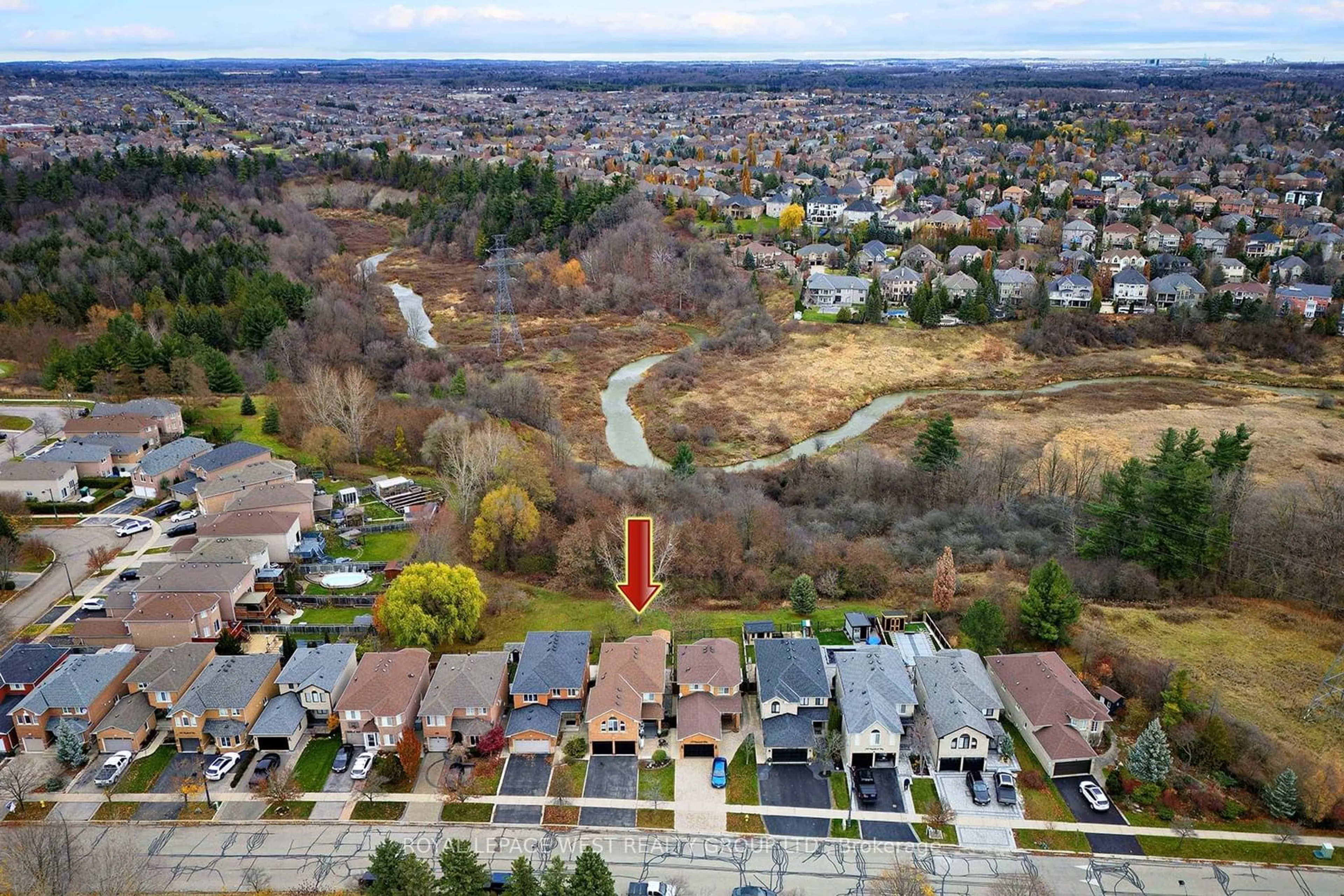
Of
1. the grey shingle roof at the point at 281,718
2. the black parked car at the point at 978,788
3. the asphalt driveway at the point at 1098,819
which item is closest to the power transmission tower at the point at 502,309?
the grey shingle roof at the point at 281,718

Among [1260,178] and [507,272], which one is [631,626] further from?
[1260,178]

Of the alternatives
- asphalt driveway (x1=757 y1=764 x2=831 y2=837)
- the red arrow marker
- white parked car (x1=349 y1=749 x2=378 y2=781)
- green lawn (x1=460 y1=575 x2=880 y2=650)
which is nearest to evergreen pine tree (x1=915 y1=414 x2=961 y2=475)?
green lawn (x1=460 y1=575 x2=880 y2=650)

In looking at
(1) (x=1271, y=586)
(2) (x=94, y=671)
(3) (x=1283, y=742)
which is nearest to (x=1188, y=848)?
(3) (x=1283, y=742)

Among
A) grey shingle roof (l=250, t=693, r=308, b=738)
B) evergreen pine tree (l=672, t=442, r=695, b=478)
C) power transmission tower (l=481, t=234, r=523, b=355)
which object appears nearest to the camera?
grey shingle roof (l=250, t=693, r=308, b=738)

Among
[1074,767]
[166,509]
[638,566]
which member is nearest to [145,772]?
[638,566]

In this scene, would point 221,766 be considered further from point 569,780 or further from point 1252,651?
point 1252,651

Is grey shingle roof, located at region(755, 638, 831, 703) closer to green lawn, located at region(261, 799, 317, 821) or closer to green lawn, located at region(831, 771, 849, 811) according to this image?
green lawn, located at region(831, 771, 849, 811)
